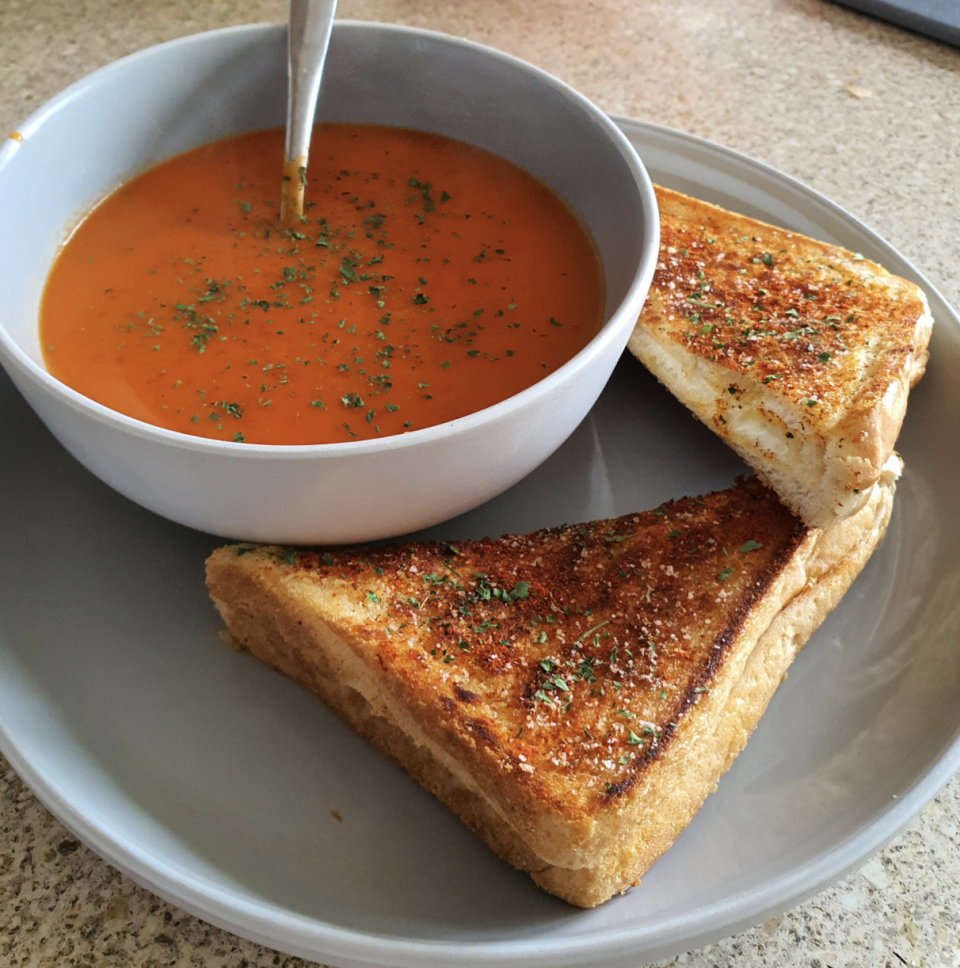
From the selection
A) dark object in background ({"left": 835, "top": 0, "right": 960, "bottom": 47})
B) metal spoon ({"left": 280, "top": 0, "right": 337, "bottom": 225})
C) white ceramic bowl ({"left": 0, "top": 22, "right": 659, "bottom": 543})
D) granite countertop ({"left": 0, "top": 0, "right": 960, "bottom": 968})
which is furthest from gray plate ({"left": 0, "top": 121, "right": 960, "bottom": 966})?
dark object in background ({"left": 835, "top": 0, "right": 960, "bottom": 47})

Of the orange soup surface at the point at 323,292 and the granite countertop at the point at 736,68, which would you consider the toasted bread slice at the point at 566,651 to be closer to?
the orange soup surface at the point at 323,292

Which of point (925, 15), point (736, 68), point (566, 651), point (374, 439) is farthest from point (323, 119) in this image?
point (925, 15)

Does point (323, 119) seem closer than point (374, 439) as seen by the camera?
No

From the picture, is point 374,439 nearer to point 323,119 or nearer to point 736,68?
point 323,119

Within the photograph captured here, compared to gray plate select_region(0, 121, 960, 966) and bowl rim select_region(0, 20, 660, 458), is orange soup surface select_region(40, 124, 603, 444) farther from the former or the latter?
gray plate select_region(0, 121, 960, 966)

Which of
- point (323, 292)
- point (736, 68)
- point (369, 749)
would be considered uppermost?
point (323, 292)

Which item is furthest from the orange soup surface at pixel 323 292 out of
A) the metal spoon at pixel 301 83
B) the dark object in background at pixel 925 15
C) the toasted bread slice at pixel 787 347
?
the dark object in background at pixel 925 15

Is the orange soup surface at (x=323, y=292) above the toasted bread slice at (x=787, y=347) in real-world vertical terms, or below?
above
